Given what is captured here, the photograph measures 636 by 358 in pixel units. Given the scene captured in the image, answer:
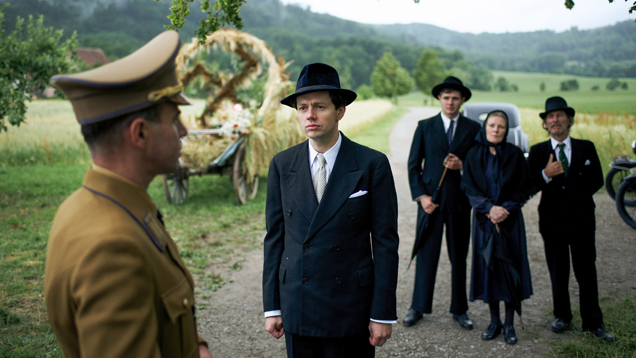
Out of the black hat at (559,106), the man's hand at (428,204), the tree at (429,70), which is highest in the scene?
the tree at (429,70)

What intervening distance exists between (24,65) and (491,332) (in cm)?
895

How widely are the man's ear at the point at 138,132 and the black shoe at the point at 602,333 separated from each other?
429cm

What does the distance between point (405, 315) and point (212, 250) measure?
3.16 m

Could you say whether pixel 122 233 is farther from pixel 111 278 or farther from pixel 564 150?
pixel 564 150

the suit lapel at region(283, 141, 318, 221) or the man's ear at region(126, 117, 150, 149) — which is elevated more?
the man's ear at region(126, 117, 150, 149)

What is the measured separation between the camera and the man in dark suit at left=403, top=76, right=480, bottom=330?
4.33 meters

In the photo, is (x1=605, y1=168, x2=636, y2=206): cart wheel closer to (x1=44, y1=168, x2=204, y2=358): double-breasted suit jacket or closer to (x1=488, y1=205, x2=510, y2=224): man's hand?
(x1=488, y1=205, x2=510, y2=224): man's hand

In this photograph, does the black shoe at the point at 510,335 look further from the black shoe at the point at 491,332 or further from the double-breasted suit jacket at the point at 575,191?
the double-breasted suit jacket at the point at 575,191

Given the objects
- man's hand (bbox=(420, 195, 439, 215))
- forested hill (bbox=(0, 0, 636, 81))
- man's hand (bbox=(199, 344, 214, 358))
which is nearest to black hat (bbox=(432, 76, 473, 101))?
man's hand (bbox=(420, 195, 439, 215))

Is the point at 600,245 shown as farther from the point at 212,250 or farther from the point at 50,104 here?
the point at 50,104

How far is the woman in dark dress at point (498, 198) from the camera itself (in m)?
3.98

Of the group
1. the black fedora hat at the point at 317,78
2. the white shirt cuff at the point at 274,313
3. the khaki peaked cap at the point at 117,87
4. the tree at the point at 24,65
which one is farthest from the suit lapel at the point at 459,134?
the tree at the point at 24,65

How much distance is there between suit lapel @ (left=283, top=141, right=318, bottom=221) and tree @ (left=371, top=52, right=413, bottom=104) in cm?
7333

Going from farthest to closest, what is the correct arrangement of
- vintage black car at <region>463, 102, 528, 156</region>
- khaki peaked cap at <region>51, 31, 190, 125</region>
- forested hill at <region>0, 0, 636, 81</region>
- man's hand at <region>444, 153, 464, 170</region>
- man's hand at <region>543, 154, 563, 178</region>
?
forested hill at <region>0, 0, 636, 81</region>, vintage black car at <region>463, 102, 528, 156</region>, man's hand at <region>444, 153, 464, 170</region>, man's hand at <region>543, 154, 563, 178</region>, khaki peaked cap at <region>51, 31, 190, 125</region>
